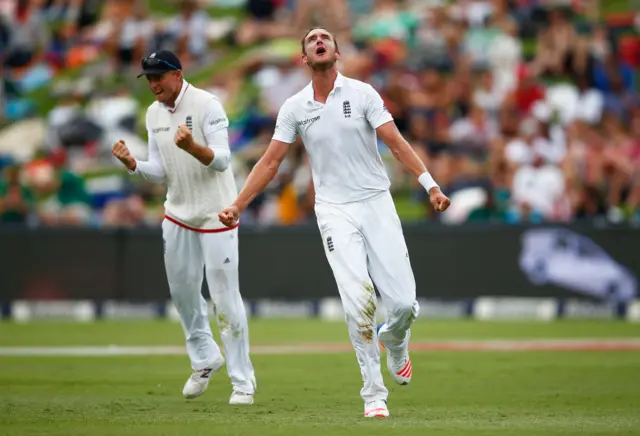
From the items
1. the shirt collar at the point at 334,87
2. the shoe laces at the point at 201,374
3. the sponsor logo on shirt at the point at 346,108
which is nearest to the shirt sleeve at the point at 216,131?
the shirt collar at the point at 334,87

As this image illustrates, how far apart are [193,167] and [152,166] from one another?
37cm

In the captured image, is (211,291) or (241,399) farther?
(211,291)

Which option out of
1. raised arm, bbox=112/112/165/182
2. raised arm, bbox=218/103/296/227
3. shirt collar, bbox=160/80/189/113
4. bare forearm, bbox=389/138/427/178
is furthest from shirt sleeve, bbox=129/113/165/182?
bare forearm, bbox=389/138/427/178

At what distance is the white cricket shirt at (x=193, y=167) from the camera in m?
10.1

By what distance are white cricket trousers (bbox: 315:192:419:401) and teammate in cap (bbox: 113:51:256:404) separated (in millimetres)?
1181

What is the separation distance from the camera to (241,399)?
10.0 m

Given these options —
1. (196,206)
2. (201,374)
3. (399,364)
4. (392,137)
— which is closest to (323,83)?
(392,137)

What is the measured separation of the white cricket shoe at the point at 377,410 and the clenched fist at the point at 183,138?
225cm

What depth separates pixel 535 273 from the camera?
19.4 meters

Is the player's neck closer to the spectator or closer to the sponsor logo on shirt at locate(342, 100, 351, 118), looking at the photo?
the sponsor logo on shirt at locate(342, 100, 351, 118)

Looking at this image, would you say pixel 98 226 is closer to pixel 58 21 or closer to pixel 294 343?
pixel 294 343

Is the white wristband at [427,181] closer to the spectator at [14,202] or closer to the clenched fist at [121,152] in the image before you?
the clenched fist at [121,152]

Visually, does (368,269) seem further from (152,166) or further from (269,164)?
(152,166)

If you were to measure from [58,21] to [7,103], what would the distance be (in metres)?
2.79
